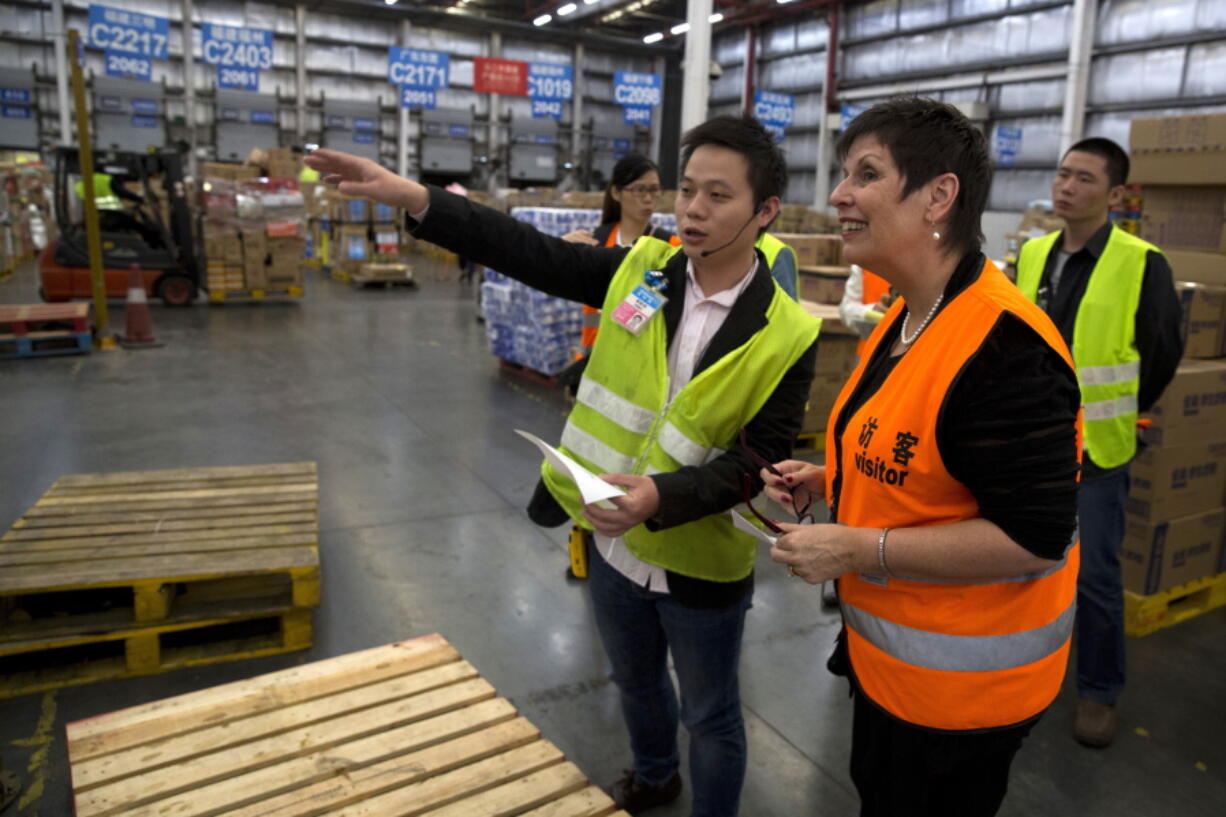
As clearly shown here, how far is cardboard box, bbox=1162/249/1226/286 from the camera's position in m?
3.93

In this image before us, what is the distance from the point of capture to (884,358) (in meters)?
1.46

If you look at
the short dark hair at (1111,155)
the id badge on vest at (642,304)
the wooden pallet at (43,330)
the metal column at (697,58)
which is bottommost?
the wooden pallet at (43,330)

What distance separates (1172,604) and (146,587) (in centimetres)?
424

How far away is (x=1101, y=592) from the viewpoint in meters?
2.87

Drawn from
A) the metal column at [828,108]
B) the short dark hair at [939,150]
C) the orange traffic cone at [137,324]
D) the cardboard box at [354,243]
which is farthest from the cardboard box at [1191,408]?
the metal column at [828,108]

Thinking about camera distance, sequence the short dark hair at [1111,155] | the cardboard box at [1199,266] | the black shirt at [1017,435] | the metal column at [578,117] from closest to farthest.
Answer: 1. the black shirt at [1017,435]
2. the short dark hair at [1111,155]
3. the cardboard box at [1199,266]
4. the metal column at [578,117]

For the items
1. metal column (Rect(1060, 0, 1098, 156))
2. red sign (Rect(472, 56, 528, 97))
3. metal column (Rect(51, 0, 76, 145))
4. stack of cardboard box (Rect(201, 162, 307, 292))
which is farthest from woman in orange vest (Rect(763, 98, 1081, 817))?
metal column (Rect(51, 0, 76, 145))

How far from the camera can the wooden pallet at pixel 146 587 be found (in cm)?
304

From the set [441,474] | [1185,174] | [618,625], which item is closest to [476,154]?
[441,474]

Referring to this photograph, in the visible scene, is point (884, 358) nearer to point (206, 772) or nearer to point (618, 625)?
point (618, 625)

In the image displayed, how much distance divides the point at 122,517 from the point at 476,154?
2517cm

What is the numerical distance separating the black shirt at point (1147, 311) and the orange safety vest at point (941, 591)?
1625 mm

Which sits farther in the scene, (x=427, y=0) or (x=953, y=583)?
(x=427, y=0)

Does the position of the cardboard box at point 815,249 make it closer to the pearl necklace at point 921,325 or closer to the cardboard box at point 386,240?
the pearl necklace at point 921,325
